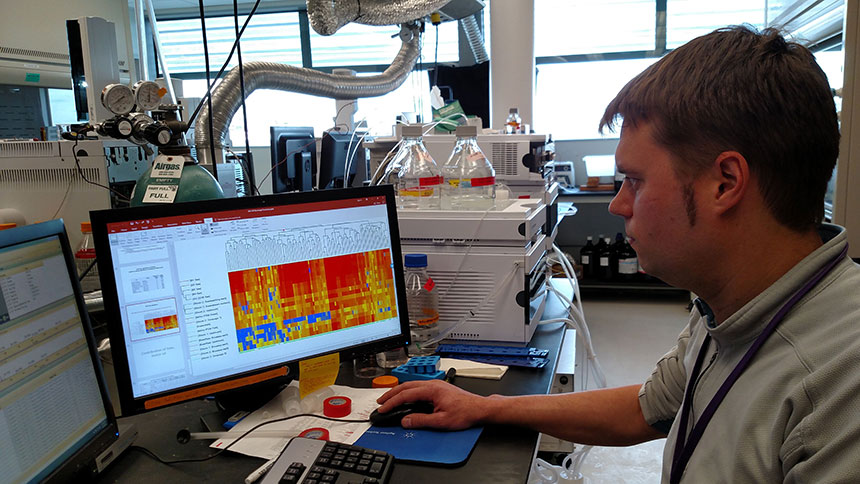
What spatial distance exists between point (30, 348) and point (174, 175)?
0.61 meters

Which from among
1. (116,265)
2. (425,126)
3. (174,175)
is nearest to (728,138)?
(116,265)

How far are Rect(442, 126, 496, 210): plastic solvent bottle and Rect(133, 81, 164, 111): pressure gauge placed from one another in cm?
77

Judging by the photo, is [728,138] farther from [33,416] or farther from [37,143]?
[37,143]

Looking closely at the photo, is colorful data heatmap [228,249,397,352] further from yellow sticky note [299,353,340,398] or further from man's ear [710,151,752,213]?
man's ear [710,151,752,213]

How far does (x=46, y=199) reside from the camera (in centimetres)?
174

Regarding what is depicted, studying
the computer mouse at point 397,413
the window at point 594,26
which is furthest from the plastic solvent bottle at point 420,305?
the window at point 594,26

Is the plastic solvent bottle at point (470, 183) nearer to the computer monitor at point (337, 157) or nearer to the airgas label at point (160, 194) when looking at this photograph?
the airgas label at point (160, 194)

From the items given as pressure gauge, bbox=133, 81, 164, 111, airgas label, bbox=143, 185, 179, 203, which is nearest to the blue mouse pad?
airgas label, bbox=143, 185, 179, 203

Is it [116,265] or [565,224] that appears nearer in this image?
[116,265]

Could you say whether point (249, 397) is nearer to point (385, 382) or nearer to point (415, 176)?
point (385, 382)

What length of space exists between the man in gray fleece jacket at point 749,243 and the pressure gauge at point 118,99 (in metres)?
1.18

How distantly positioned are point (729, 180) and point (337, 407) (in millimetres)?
732

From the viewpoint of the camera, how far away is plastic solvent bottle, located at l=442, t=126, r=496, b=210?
1639mm

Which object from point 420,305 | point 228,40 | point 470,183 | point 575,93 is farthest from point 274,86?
point 228,40
